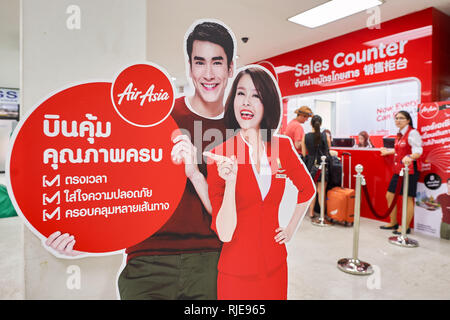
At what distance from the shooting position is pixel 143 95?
1.42m

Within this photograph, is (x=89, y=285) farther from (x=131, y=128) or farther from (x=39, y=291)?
(x=131, y=128)

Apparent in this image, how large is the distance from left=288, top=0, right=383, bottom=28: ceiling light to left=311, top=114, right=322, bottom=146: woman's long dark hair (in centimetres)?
159

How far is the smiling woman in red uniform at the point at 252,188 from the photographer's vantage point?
1527mm

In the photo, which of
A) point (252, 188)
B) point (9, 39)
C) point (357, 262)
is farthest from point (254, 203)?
point (9, 39)

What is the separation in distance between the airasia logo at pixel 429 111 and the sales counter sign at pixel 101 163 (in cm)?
376

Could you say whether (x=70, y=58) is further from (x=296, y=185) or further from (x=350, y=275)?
(x=350, y=275)

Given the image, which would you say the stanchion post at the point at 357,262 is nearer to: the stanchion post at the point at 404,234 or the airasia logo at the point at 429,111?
the stanchion post at the point at 404,234

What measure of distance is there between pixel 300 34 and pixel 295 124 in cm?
267

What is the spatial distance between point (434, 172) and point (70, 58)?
4328mm

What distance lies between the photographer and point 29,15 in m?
1.31

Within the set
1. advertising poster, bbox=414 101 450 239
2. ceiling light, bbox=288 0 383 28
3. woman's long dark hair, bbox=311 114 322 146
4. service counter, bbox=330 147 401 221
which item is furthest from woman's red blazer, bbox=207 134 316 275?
service counter, bbox=330 147 401 221

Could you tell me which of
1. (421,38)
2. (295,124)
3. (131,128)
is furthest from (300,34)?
(131,128)

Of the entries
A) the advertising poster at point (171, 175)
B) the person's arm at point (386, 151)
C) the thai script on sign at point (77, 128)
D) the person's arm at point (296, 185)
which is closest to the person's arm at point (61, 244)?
the advertising poster at point (171, 175)
